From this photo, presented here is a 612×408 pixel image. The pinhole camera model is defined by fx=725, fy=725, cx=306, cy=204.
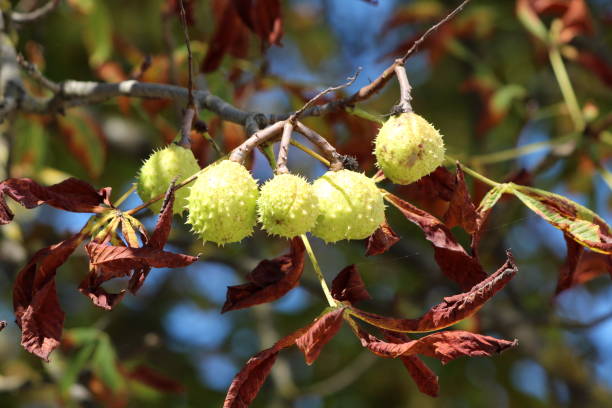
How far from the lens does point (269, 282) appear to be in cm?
179

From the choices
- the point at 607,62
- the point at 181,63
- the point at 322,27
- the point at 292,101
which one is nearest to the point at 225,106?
the point at 292,101

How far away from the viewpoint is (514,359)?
190 inches

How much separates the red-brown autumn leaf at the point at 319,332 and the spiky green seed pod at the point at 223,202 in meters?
0.27

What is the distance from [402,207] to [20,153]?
2.33 metres

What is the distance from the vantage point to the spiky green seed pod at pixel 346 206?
1.64 meters

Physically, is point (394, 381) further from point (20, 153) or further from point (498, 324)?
point (20, 153)

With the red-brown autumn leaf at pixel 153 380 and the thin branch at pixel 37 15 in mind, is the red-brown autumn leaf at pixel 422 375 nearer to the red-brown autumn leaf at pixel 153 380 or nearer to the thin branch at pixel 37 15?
the thin branch at pixel 37 15

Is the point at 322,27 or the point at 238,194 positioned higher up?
the point at 238,194

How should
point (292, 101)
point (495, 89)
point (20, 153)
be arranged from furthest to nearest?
1. point (495, 89)
2. point (20, 153)
3. point (292, 101)

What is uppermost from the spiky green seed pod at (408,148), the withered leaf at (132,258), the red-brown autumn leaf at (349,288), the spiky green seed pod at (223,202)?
the spiky green seed pod at (408,148)

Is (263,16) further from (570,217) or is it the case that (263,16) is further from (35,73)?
(570,217)


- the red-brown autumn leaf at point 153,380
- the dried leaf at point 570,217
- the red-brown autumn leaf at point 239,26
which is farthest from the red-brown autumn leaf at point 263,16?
the red-brown autumn leaf at point 153,380

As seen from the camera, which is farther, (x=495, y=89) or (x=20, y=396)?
(x=20, y=396)

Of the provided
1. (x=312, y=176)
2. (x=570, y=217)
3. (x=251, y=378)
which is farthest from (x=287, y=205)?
→ (x=312, y=176)
